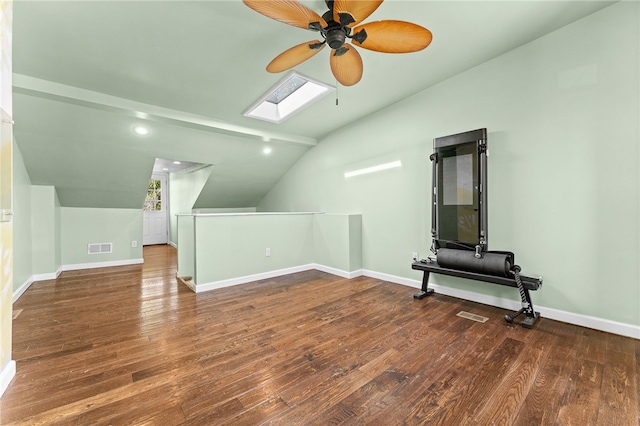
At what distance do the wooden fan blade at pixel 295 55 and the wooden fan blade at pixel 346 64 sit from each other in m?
0.16

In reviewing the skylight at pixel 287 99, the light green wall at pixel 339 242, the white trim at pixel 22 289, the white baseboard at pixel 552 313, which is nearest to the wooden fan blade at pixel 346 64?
the skylight at pixel 287 99

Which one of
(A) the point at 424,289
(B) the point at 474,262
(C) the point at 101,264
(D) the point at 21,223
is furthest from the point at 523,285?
(C) the point at 101,264

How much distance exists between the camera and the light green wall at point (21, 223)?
135 inches

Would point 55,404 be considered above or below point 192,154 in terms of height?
below

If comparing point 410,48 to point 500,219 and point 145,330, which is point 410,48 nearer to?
point 500,219

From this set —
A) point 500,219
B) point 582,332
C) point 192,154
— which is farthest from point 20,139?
point 582,332

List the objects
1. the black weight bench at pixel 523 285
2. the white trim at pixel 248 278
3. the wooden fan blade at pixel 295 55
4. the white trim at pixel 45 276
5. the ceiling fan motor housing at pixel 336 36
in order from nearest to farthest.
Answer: the ceiling fan motor housing at pixel 336 36 < the wooden fan blade at pixel 295 55 < the black weight bench at pixel 523 285 < the white trim at pixel 248 278 < the white trim at pixel 45 276

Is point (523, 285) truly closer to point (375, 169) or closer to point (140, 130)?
point (375, 169)

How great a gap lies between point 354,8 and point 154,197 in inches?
357

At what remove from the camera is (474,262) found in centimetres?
280

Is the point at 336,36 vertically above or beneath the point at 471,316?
above

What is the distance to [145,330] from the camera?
8.26ft

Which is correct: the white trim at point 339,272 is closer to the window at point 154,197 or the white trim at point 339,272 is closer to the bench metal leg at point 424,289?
the bench metal leg at point 424,289

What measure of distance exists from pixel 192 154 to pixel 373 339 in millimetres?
4318
